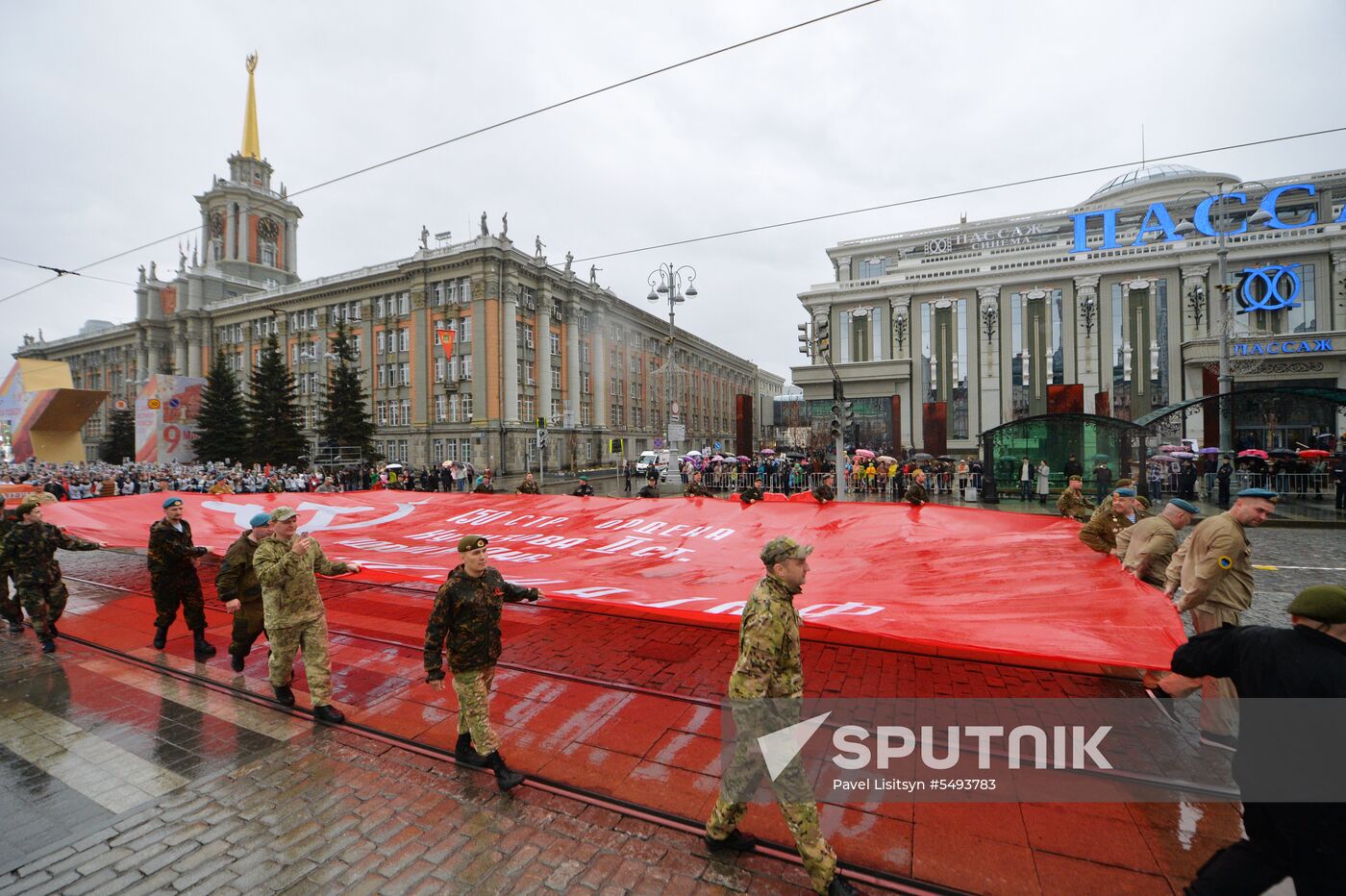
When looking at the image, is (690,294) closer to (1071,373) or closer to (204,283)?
(1071,373)

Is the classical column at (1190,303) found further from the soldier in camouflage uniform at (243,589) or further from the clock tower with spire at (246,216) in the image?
the clock tower with spire at (246,216)

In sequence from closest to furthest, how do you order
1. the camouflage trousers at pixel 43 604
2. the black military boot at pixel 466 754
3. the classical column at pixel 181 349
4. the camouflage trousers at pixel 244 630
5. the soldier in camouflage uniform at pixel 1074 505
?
1. the black military boot at pixel 466 754
2. the camouflage trousers at pixel 244 630
3. the camouflage trousers at pixel 43 604
4. the soldier in camouflage uniform at pixel 1074 505
5. the classical column at pixel 181 349

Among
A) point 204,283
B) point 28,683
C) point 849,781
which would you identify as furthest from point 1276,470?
point 204,283

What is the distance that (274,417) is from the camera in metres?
41.5

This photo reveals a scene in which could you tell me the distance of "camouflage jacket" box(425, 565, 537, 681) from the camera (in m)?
4.30

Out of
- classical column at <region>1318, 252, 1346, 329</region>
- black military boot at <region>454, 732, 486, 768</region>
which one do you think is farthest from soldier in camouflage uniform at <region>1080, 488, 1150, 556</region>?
classical column at <region>1318, 252, 1346, 329</region>

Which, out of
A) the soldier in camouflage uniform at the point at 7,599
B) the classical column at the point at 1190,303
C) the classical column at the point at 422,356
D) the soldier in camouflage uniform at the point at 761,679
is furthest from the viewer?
the classical column at the point at 422,356

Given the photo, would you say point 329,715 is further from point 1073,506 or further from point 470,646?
point 1073,506

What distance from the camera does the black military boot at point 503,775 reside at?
413 cm

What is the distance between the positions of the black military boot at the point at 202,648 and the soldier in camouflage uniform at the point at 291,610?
88.6 inches

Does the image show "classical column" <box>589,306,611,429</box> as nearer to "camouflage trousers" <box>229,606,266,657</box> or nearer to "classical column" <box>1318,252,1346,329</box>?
"camouflage trousers" <box>229,606,266,657</box>

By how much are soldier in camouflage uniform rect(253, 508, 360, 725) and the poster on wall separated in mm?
51849

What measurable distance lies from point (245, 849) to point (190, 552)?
4.93m

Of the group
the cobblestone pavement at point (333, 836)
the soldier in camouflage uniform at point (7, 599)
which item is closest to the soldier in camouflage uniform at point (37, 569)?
the soldier in camouflage uniform at point (7, 599)
